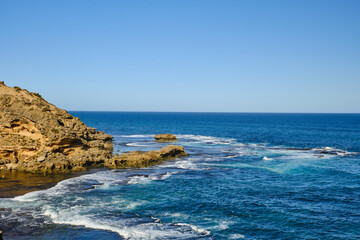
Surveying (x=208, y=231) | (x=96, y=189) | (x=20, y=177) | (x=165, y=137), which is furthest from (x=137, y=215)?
(x=165, y=137)

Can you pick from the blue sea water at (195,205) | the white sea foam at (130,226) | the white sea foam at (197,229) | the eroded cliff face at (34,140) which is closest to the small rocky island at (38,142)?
the eroded cliff face at (34,140)

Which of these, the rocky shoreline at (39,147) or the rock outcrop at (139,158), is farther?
the rock outcrop at (139,158)

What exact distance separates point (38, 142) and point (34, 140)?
0.80 m

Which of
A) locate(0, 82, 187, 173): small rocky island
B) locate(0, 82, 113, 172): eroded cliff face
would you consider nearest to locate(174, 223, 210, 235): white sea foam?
locate(0, 82, 187, 173): small rocky island

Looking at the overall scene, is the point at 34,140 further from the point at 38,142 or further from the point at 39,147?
the point at 39,147

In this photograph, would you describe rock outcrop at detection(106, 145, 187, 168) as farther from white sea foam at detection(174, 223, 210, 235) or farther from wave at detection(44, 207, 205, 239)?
white sea foam at detection(174, 223, 210, 235)

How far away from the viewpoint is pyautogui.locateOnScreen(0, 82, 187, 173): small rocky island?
157 ft

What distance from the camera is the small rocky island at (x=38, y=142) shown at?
4778 centimetres

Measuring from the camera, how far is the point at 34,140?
49.5m

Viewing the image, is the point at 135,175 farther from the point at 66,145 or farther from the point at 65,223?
the point at 65,223

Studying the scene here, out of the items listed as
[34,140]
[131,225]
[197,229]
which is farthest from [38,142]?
[197,229]

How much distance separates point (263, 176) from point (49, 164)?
32.6m

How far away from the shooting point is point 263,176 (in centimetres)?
4762

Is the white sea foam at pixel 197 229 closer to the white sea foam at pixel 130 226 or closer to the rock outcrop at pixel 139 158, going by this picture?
the white sea foam at pixel 130 226
